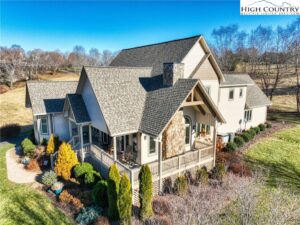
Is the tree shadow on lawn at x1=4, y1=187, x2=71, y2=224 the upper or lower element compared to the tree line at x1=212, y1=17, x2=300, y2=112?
lower

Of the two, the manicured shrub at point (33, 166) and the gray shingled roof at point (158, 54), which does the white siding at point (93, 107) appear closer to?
the gray shingled roof at point (158, 54)

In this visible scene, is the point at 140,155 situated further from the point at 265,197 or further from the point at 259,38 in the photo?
the point at 259,38

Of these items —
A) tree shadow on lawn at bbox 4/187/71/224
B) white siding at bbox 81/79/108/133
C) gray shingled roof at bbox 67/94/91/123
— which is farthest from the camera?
gray shingled roof at bbox 67/94/91/123

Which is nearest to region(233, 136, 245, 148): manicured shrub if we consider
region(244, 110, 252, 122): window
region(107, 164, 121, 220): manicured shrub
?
region(244, 110, 252, 122): window

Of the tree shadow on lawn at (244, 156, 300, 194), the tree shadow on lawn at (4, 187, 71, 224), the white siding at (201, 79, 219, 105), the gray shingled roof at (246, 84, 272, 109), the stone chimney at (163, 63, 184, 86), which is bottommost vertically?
the tree shadow on lawn at (4, 187, 71, 224)

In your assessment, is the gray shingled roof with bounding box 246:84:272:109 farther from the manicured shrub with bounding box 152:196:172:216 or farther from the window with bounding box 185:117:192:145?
the manicured shrub with bounding box 152:196:172:216

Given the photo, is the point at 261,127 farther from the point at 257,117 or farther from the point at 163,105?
the point at 163,105

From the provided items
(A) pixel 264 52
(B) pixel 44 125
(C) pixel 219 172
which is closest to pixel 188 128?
(C) pixel 219 172

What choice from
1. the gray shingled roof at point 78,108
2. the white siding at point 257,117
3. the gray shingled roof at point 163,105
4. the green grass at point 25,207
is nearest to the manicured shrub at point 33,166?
the green grass at point 25,207
